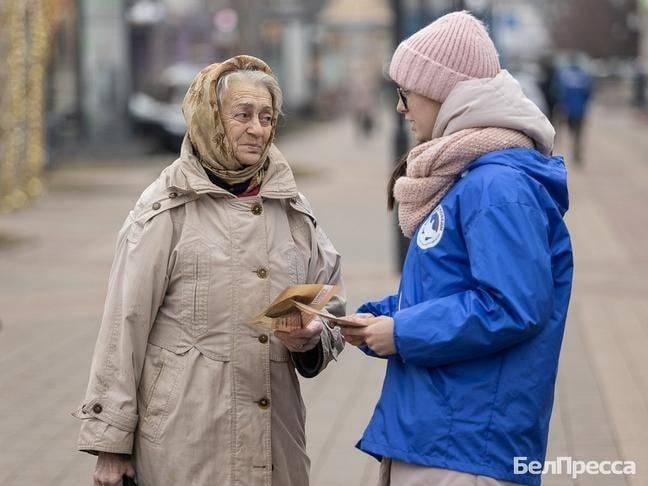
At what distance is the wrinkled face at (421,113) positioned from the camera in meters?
3.16

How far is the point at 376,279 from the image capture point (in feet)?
36.4

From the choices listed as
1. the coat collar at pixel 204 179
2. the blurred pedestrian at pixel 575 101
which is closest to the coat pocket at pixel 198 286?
the coat collar at pixel 204 179

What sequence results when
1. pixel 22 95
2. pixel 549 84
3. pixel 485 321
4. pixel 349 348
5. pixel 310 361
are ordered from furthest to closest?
1. pixel 549 84
2. pixel 22 95
3. pixel 349 348
4. pixel 310 361
5. pixel 485 321

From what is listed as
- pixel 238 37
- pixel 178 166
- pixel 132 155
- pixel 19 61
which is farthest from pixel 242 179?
pixel 238 37

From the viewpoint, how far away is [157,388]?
3393 millimetres

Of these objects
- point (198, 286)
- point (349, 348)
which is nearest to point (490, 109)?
point (198, 286)

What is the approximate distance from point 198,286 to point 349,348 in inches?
206

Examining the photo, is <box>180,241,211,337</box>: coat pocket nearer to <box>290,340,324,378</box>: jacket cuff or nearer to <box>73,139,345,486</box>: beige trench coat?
<box>73,139,345,486</box>: beige trench coat

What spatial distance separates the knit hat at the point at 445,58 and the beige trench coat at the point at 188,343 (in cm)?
55

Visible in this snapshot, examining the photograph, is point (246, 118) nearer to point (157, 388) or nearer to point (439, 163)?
point (439, 163)

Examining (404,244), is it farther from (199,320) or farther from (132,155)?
(132,155)

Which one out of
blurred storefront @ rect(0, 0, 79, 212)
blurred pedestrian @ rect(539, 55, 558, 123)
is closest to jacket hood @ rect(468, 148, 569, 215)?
blurred storefront @ rect(0, 0, 79, 212)

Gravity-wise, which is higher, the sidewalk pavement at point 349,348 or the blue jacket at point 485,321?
the blue jacket at point 485,321

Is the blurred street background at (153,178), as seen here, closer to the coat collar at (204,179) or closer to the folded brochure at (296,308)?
the coat collar at (204,179)
